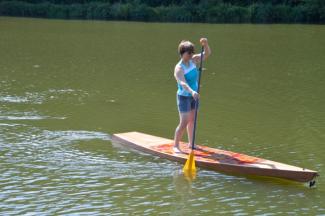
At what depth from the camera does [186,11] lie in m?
51.1

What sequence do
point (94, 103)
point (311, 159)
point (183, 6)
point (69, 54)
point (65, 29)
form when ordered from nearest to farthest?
point (311, 159)
point (94, 103)
point (69, 54)
point (65, 29)
point (183, 6)

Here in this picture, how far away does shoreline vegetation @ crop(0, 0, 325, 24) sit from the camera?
49.0 metres

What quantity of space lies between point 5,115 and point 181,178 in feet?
18.1

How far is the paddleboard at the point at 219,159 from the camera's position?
8469 mm

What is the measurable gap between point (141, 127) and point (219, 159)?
327cm

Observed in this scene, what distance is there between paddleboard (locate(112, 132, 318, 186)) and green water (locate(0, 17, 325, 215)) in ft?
0.50

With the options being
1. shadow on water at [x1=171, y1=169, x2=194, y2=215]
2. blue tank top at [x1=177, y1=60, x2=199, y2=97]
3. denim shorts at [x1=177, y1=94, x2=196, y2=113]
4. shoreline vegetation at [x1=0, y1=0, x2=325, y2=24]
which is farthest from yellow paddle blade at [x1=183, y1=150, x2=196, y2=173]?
shoreline vegetation at [x1=0, y1=0, x2=325, y2=24]

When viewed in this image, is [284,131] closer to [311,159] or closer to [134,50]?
[311,159]

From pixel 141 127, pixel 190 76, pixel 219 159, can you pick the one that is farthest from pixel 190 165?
pixel 141 127

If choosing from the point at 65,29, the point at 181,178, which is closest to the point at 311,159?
the point at 181,178

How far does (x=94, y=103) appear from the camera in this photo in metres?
14.6

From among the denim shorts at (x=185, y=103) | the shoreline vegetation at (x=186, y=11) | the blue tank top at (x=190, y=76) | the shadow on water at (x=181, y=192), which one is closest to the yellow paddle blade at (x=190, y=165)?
the shadow on water at (x=181, y=192)

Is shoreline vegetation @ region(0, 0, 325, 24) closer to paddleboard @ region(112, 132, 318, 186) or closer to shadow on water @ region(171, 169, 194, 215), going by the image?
paddleboard @ region(112, 132, 318, 186)

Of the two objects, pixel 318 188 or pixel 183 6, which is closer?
pixel 318 188
